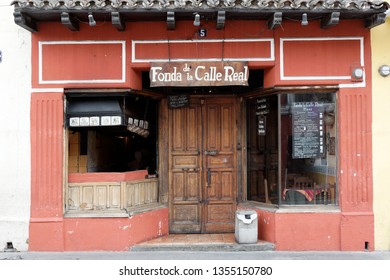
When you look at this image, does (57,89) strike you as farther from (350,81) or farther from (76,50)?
(350,81)

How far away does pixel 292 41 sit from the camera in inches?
316

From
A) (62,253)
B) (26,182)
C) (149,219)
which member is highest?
(26,182)

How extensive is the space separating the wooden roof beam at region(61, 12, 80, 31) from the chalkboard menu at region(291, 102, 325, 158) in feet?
14.7

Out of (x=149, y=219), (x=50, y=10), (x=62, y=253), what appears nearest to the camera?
(x=50, y=10)

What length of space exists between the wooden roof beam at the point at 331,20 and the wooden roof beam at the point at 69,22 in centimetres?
470

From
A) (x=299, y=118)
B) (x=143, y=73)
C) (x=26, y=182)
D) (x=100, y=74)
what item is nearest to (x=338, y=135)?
(x=299, y=118)

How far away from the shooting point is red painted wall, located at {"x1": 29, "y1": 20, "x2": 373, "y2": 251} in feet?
26.1

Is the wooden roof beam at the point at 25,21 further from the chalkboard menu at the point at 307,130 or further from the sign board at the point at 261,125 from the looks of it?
the chalkboard menu at the point at 307,130

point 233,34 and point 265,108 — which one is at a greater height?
point 233,34

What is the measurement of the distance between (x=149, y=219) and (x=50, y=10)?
4460mm

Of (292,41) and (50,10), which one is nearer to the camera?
(50,10)

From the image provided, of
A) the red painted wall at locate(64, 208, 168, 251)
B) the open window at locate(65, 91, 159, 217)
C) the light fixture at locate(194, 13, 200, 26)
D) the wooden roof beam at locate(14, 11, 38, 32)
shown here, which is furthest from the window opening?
the light fixture at locate(194, 13, 200, 26)

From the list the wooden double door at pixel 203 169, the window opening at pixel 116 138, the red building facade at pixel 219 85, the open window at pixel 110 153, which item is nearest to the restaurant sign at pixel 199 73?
the red building facade at pixel 219 85

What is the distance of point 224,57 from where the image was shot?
803 cm
